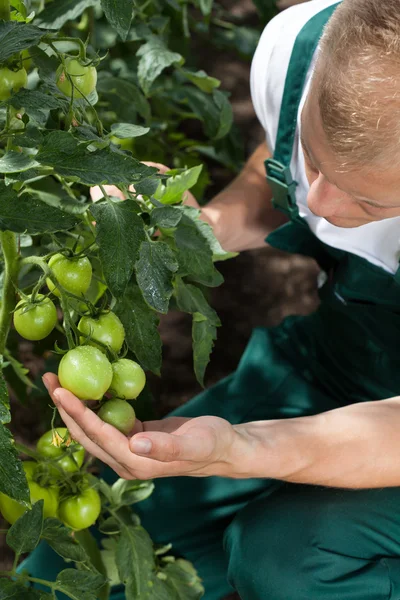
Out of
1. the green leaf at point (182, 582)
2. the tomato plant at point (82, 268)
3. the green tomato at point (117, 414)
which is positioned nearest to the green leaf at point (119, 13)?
the tomato plant at point (82, 268)

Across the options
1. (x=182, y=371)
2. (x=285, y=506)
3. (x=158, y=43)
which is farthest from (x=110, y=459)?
(x=182, y=371)

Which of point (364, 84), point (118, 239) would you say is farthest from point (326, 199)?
point (118, 239)

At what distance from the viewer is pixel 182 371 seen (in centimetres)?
156

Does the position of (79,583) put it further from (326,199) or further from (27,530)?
(326,199)

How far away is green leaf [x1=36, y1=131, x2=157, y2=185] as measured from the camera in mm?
628

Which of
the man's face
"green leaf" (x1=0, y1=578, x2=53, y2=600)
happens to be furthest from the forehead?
"green leaf" (x1=0, y1=578, x2=53, y2=600)

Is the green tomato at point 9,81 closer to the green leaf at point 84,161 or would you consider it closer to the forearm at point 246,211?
the green leaf at point 84,161

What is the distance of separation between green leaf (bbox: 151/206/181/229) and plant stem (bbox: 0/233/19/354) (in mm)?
139

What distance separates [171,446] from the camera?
0.71 m

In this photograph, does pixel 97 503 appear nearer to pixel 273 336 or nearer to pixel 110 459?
pixel 110 459

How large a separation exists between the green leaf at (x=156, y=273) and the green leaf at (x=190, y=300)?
10 cm

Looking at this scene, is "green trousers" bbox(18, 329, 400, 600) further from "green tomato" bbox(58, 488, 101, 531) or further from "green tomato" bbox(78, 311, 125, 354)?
"green tomato" bbox(78, 311, 125, 354)

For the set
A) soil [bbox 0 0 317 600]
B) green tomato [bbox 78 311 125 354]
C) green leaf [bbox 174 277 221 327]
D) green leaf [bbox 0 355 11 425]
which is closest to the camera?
green leaf [bbox 0 355 11 425]

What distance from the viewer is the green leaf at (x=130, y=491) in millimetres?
966
